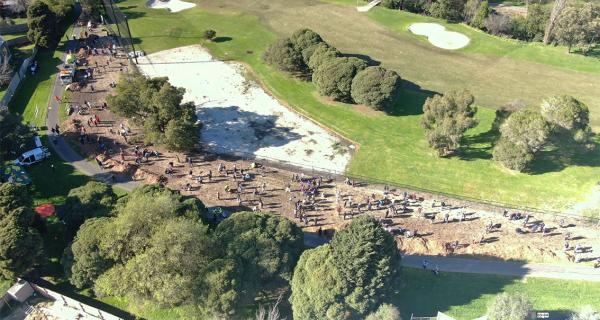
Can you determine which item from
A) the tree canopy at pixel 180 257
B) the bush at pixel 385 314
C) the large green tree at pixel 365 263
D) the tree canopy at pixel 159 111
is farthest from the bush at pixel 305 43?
the bush at pixel 385 314

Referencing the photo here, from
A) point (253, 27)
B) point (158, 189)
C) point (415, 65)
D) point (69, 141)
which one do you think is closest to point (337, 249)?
point (158, 189)

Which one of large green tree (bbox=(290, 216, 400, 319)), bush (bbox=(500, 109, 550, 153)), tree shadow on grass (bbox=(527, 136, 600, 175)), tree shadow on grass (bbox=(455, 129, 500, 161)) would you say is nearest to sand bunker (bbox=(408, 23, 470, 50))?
tree shadow on grass (bbox=(455, 129, 500, 161))

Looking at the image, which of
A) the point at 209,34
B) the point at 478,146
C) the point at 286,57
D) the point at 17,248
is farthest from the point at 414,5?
the point at 17,248

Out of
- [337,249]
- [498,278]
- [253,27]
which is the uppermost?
[253,27]

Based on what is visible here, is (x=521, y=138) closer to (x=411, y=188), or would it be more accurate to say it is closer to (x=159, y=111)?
(x=411, y=188)

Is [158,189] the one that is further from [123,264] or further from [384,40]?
[384,40]
